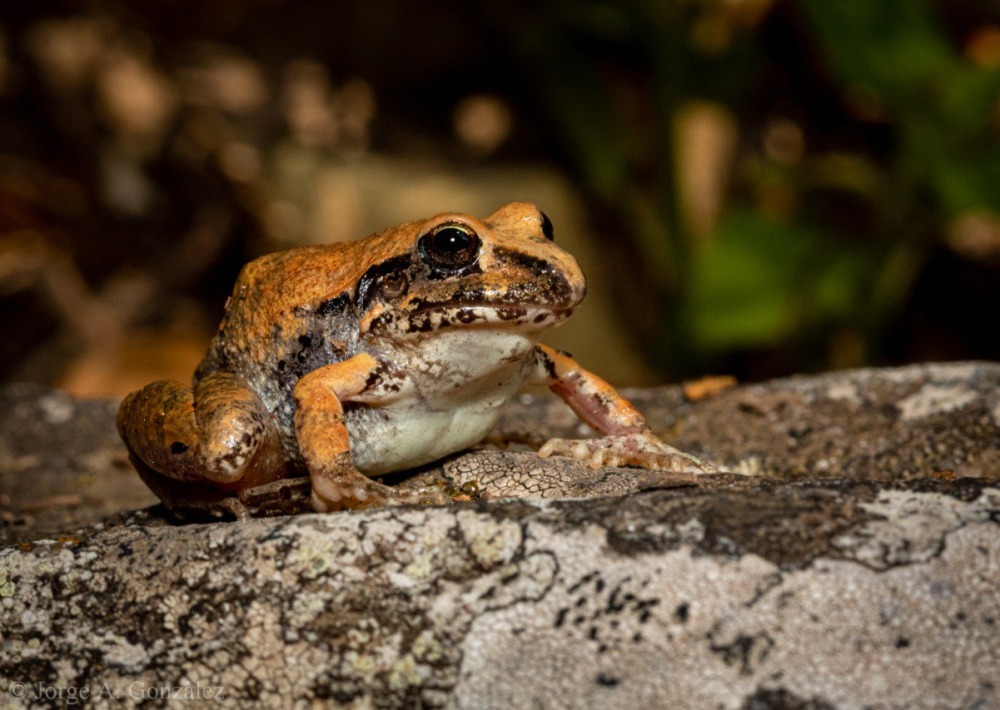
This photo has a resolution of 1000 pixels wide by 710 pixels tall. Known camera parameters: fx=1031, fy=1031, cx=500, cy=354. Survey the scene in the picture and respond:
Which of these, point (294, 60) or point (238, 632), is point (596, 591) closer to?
point (238, 632)

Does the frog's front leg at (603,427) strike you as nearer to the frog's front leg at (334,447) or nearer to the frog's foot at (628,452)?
the frog's foot at (628,452)

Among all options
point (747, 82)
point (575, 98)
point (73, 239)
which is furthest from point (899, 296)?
point (73, 239)

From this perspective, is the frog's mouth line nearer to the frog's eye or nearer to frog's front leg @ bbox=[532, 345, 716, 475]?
the frog's eye

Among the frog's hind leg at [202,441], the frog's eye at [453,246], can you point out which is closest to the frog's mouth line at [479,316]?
the frog's eye at [453,246]

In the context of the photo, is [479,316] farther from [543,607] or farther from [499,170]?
[499,170]

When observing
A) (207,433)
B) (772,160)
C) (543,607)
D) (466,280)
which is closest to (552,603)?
(543,607)

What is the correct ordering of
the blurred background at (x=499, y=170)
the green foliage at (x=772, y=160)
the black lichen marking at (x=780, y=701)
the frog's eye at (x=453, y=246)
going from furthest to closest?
the blurred background at (x=499, y=170)
the green foliage at (x=772, y=160)
the frog's eye at (x=453, y=246)
the black lichen marking at (x=780, y=701)

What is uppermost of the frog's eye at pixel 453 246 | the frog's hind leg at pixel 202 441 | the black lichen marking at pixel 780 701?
the frog's eye at pixel 453 246
